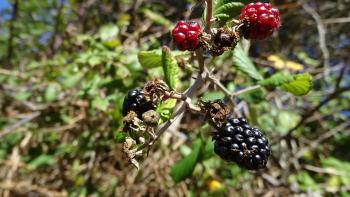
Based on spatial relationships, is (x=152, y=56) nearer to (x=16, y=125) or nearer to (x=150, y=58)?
(x=150, y=58)

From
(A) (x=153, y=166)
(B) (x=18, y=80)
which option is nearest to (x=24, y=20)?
(B) (x=18, y=80)

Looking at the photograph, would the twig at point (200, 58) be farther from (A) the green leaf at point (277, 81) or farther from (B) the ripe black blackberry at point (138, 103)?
(A) the green leaf at point (277, 81)

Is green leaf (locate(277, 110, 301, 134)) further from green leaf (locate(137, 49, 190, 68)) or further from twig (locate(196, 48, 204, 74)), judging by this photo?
twig (locate(196, 48, 204, 74))

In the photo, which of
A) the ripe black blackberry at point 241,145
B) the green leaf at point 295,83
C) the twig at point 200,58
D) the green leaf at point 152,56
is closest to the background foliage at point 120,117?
the green leaf at point 295,83

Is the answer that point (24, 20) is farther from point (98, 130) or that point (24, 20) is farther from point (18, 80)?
point (98, 130)

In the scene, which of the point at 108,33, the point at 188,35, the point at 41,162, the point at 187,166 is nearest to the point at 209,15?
the point at 188,35

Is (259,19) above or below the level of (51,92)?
above
